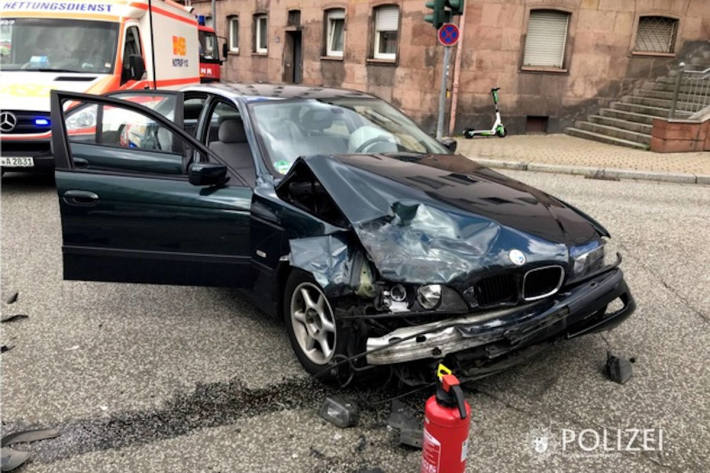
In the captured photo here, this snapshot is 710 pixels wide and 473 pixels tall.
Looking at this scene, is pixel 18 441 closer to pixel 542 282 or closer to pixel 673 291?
pixel 542 282

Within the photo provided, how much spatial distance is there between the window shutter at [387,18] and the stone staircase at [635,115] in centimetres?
570

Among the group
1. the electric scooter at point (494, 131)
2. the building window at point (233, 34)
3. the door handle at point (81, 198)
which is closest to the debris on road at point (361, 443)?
the door handle at point (81, 198)

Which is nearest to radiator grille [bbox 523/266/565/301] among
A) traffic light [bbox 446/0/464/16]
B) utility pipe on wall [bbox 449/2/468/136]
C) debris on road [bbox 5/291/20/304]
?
debris on road [bbox 5/291/20/304]

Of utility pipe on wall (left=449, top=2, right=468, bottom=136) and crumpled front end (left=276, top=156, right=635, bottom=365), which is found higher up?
A: utility pipe on wall (left=449, top=2, right=468, bottom=136)

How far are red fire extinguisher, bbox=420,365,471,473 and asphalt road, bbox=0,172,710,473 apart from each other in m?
0.38

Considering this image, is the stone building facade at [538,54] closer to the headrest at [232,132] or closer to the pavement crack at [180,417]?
the headrest at [232,132]

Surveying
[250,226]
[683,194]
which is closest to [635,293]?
[250,226]

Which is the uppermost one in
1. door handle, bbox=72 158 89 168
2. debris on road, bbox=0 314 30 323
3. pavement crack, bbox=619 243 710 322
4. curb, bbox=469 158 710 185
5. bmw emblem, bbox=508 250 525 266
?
door handle, bbox=72 158 89 168

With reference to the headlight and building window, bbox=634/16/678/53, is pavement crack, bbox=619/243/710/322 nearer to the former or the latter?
the headlight

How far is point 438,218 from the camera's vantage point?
3.08 m

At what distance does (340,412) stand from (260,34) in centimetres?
2350

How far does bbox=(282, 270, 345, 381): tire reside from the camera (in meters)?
3.14

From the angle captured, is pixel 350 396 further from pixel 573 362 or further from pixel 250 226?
pixel 573 362

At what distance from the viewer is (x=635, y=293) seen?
4809 mm
